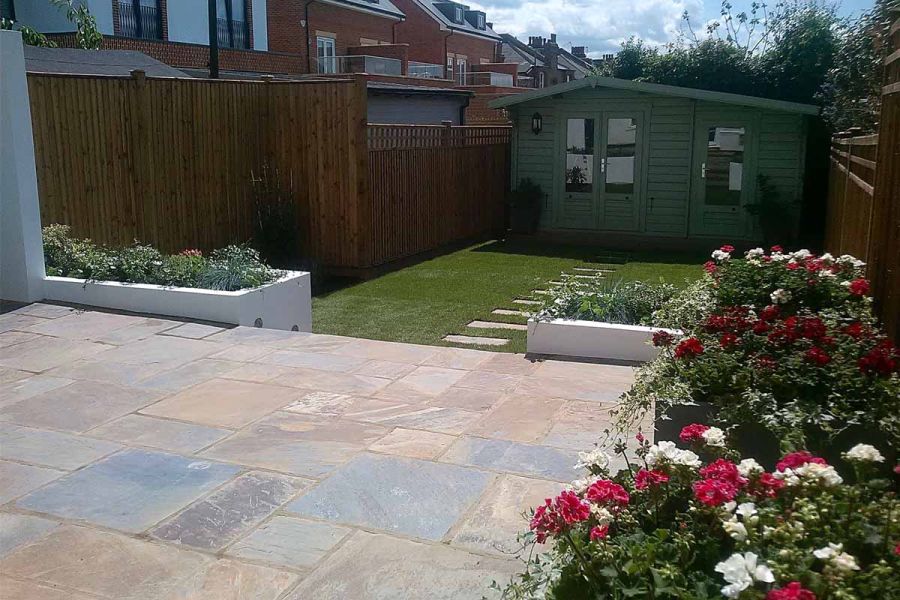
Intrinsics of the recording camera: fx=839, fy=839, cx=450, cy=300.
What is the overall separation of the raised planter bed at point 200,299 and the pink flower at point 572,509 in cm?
514

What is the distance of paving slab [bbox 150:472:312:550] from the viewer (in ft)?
11.2

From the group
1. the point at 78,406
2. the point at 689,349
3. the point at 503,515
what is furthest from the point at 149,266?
the point at 689,349

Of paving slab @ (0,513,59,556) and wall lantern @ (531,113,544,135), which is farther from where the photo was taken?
wall lantern @ (531,113,544,135)

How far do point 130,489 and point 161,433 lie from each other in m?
0.75

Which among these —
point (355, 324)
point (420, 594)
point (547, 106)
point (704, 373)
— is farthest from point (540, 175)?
point (420, 594)

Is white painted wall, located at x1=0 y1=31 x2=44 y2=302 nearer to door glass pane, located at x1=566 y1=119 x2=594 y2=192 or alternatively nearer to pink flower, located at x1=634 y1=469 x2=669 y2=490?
pink flower, located at x1=634 y1=469 x2=669 y2=490

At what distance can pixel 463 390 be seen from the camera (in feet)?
17.9

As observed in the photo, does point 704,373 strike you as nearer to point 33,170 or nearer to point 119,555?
point 119,555

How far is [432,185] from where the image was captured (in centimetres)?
1285

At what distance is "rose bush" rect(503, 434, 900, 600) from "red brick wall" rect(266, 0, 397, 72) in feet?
95.6

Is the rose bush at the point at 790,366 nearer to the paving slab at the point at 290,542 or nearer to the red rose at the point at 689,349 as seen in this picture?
the red rose at the point at 689,349

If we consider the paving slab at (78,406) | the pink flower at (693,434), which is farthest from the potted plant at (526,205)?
the pink flower at (693,434)

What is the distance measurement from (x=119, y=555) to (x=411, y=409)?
2.09 meters

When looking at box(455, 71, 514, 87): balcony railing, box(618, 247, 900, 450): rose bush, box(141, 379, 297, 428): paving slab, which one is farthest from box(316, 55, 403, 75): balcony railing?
box(618, 247, 900, 450): rose bush
